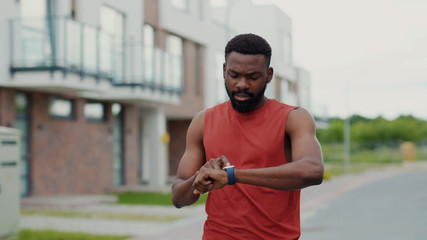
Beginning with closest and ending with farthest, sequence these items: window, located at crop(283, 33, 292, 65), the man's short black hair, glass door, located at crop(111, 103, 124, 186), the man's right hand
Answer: the man's right hand < the man's short black hair < glass door, located at crop(111, 103, 124, 186) < window, located at crop(283, 33, 292, 65)

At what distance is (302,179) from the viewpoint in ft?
7.70

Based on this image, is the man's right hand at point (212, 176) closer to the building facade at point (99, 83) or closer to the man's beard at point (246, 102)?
the man's beard at point (246, 102)

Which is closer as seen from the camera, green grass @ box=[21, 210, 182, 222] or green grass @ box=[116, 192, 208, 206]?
green grass @ box=[21, 210, 182, 222]

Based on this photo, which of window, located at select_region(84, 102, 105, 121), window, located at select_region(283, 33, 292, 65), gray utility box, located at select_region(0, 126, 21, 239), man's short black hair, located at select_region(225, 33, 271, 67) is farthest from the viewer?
window, located at select_region(283, 33, 292, 65)

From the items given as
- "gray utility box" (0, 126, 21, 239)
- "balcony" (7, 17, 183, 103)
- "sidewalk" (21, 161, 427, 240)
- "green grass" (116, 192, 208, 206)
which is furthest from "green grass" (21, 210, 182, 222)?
"gray utility box" (0, 126, 21, 239)

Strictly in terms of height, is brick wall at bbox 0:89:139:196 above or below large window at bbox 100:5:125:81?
below

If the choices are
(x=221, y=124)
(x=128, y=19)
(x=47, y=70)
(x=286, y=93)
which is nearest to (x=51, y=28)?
(x=47, y=70)

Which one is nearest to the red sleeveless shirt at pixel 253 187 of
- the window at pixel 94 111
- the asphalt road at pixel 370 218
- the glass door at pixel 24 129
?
the asphalt road at pixel 370 218

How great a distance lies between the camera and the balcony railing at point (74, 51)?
15.5 m

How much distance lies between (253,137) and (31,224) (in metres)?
9.77

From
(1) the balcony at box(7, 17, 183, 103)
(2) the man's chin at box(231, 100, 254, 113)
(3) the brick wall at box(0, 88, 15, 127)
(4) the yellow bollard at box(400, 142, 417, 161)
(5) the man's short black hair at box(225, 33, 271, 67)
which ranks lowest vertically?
(4) the yellow bollard at box(400, 142, 417, 161)

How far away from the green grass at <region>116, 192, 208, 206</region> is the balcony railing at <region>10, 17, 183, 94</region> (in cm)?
341

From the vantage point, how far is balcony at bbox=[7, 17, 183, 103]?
15.5 m

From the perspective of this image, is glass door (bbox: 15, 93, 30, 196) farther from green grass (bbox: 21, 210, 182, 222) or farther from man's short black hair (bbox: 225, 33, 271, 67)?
man's short black hair (bbox: 225, 33, 271, 67)
